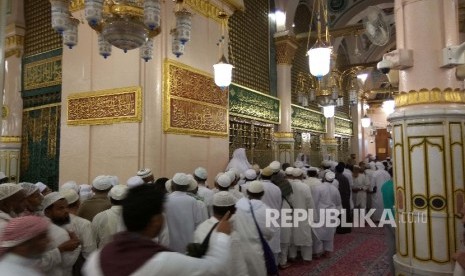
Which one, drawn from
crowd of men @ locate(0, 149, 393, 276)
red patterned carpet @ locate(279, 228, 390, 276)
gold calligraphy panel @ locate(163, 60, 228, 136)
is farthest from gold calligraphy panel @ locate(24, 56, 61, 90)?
red patterned carpet @ locate(279, 228, 390, 276)

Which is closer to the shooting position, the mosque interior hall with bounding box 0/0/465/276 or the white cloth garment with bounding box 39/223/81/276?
the white cloth garment with bounding box 39/223/81/276

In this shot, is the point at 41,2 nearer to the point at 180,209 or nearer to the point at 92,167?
the point at 92,167

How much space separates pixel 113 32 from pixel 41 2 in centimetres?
444

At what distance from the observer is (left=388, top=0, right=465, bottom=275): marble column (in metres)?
3.30

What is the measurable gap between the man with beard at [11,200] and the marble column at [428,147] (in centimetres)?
308

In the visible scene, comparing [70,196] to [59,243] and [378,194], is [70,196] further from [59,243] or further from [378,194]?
[378,194]

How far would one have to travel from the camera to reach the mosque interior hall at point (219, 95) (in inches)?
133

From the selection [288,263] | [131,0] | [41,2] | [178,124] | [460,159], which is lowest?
[288,263]

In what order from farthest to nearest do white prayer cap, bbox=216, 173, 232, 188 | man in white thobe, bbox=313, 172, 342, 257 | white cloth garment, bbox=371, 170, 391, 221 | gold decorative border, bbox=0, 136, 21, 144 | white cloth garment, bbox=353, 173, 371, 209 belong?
white cloth garment, bbox=371, 170, 391, 221
white cloth garment, bbox=353, 173, 371, 209
gold decorative border, bbox=0, 136, 21, 144
man in white thobe, bbox=313, 172, 342, 257
white prayer cap, bbox=216, 173, 232, 188

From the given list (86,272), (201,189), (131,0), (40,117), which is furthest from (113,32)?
(40,117)

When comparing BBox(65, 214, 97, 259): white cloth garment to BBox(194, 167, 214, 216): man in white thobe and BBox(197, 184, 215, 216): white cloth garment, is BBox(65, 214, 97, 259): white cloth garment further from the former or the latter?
BBox(197, 184, 215, 216): white cloth garment

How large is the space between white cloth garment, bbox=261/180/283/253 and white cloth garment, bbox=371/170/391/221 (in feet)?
13.0

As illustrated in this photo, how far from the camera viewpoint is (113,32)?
3.72m

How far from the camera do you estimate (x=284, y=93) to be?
29.4 ft
